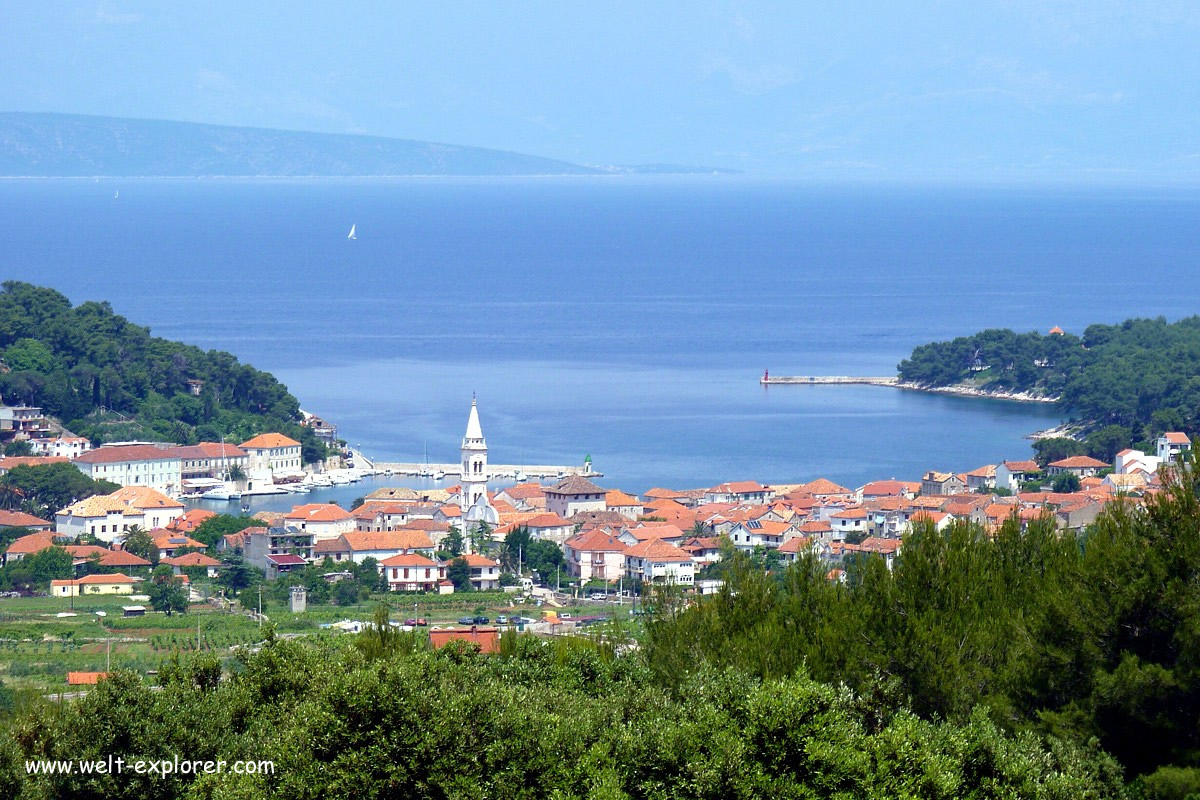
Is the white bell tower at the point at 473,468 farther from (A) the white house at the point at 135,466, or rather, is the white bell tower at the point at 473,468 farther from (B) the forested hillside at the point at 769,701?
(B) the forested hillside at the point at 769,701

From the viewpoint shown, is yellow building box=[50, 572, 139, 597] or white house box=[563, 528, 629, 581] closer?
yellow building box=[50, 572, 139, 597]

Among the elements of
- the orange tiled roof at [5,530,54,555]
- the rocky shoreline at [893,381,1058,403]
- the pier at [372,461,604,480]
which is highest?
the rocky shoreline at [893,381,1058,403]

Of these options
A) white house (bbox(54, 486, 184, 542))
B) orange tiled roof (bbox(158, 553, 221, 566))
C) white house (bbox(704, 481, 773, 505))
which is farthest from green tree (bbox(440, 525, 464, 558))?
white house (bbox(704, 481, 773, 505))

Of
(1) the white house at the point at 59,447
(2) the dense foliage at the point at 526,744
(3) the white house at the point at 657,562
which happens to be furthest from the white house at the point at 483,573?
(2) the dense foliage at the point at 526,744

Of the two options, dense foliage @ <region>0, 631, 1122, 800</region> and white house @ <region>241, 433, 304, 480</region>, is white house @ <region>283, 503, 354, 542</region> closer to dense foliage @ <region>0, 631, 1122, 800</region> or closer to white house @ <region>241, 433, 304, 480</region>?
white house @ <region>241, 433, 304, 480</region>

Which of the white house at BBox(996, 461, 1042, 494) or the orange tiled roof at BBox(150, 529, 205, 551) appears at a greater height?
the white house at BBox(996, 461, 1042, 494)

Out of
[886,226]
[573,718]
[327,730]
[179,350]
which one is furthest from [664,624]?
[886,226]
